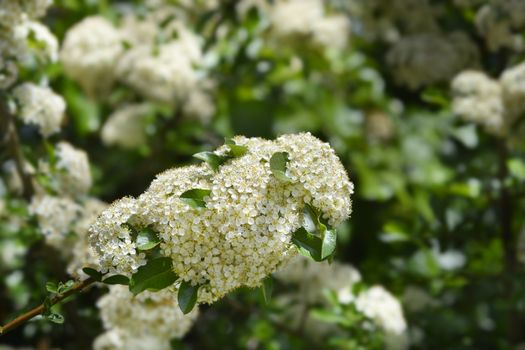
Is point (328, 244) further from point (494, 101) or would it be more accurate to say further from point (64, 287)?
point (494, 101)

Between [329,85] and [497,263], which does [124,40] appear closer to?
[329,85]

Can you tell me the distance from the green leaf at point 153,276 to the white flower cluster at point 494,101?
175 cm

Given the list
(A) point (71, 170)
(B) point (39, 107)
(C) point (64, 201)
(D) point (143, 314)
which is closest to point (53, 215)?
(C) point (64, 201)

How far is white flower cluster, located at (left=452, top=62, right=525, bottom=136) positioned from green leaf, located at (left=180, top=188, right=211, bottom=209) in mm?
1698

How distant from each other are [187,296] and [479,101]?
181 centimetres

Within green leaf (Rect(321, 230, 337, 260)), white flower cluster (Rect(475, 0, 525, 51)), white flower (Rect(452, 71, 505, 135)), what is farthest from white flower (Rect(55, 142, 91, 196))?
white flower cluster (Rect(475, 0, 525, 51))

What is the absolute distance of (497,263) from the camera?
3504 millimetres

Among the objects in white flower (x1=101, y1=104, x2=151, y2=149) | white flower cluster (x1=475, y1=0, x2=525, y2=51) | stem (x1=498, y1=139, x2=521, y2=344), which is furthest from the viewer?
white flower (x1=101, y1=104, x2=151, y2=149)

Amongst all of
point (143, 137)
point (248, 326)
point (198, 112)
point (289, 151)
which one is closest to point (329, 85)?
point (198, 112)

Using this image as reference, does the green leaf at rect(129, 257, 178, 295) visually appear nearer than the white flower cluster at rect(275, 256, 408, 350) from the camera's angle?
Yes

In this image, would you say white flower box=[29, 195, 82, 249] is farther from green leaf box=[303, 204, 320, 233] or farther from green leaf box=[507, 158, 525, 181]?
green leaf box=[507, 158, 525, 181]

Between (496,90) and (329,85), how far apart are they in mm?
1491

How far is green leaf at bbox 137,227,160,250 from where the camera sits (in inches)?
57.8

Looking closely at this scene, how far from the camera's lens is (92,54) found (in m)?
3.40
